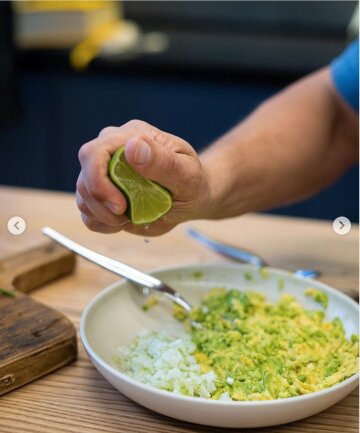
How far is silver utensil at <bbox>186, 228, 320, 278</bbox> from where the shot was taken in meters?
1.13

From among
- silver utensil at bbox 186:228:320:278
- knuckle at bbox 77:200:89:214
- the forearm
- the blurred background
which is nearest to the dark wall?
the blurred background

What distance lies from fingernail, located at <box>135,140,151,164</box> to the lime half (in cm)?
2

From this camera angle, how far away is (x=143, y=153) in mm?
690

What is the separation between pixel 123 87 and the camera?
2.28 m

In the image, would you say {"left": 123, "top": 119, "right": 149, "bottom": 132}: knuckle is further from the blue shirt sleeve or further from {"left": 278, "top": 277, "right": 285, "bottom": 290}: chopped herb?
the blue shirt sleeve

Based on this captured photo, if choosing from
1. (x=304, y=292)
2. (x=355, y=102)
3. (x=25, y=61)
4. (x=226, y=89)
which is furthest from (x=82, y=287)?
(x=25, y=61)

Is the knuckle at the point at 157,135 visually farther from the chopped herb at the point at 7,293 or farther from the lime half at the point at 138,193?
the chopped herb at the point at 7,293

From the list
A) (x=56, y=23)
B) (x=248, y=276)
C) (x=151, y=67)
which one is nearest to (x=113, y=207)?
(x=248, y=276)

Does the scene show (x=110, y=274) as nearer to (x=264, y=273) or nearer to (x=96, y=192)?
(x=264, y=273)

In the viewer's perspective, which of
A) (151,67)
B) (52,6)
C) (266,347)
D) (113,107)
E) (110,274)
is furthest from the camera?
(52,6)

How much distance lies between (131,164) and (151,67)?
1.62 meters

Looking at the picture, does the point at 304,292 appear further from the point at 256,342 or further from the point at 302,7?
the point at 302,7

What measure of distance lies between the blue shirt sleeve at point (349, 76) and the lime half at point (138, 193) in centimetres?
69

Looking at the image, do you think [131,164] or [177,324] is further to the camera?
[177,324]
